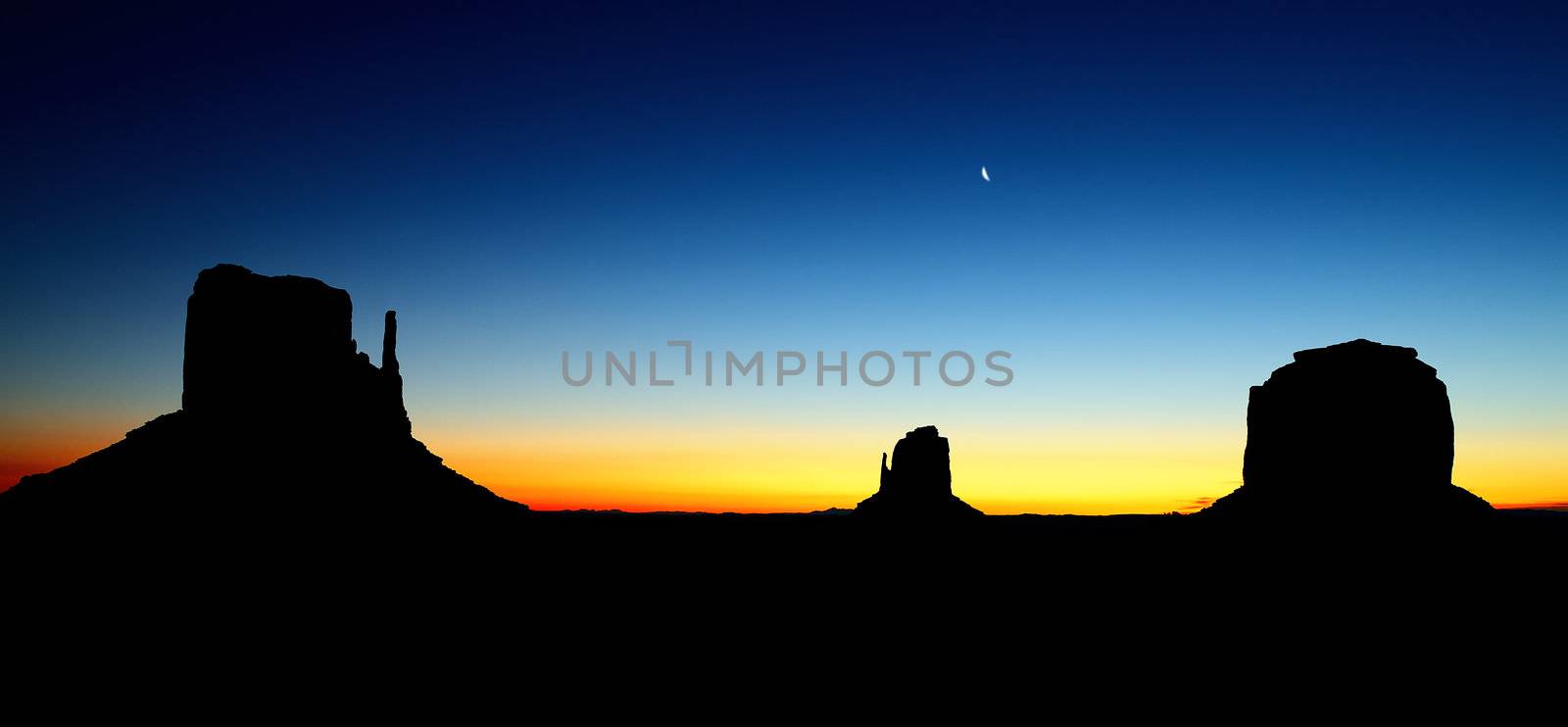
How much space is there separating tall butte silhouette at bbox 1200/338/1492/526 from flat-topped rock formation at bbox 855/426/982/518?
3382cm

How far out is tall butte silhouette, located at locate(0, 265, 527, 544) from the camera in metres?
45.8

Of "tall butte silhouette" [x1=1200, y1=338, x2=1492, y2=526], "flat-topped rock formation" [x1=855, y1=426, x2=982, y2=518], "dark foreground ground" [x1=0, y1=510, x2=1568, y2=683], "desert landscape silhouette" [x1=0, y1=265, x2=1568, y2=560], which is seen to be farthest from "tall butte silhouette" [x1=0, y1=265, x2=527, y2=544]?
"tall butte silhouette" [x1=1200, y1=338, x2=1492, y2=526]

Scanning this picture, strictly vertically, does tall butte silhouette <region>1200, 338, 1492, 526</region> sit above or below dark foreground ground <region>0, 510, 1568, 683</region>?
above

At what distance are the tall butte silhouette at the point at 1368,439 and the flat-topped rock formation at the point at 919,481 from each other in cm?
3382

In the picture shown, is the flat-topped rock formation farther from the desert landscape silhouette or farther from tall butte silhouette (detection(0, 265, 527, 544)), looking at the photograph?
tall butte silhouette (detection(0, 265, 527, 544))

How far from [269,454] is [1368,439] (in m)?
67.2

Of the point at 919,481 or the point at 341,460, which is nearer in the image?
the point at 341,460

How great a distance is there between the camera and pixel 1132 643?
40.0 metres

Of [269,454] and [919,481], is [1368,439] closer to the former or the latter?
[919,481]

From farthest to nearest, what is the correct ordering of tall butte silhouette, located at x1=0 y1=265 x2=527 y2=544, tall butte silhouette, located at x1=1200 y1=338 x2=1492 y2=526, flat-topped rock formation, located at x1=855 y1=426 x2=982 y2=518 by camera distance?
1. flat-topped rock formation, located at x1=855 y1=426 x2=982 y2=518
2. tall butte silhouette, located at x1=1200 y1=338 x2=1492 y2=526
3. tall butte silhouette, located at x1=0 y1=265 x2=527 y2=544

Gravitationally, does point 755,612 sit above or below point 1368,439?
below

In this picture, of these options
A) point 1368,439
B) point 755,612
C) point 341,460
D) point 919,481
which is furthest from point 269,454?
point 1368,439

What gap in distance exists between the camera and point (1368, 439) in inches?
1988

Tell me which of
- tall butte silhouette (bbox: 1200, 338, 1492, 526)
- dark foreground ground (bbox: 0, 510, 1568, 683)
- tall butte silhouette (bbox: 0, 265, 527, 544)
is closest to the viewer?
dark foreground ground (bbox: 0, 510, 1568, 683)
